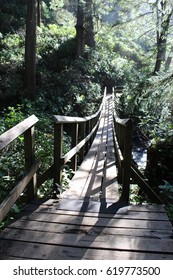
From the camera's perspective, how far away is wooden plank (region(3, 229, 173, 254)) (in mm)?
2672

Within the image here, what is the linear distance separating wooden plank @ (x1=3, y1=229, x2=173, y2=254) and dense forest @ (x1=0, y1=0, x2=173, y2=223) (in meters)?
0.99

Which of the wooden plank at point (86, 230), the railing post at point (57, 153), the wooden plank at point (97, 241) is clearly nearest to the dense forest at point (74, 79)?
the railing post at point (57, 153)

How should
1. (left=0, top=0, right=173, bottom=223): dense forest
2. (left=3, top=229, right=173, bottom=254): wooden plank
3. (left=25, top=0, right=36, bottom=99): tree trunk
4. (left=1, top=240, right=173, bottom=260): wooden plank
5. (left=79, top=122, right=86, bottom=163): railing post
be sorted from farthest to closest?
1. (left=25, top=0, right=36, bottom=99): tree trunk
2. (left=0, top=0, right=173, bottom=223): dense forest
3. (left=79, top=122, right=86, bottom=163): railing post
4. (left=3, top=229, right=173, bottom=254): wooden plank
5. (left=1, top=240, right=173, bottom=260): wooden plank

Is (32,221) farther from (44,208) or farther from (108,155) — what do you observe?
(108,155)

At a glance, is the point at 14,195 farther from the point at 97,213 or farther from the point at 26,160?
the point at 97,213

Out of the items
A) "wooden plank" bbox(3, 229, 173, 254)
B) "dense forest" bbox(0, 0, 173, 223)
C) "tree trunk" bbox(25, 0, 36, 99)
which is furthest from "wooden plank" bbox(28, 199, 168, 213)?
"tree trunk" bbox(25, 0, 36, 99)

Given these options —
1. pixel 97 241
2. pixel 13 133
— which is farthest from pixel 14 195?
pixel 97 241

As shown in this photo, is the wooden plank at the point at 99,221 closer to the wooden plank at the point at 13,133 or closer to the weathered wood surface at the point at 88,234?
the weathered wood surface at the point at 88,234

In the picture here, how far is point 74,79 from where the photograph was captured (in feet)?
55.8

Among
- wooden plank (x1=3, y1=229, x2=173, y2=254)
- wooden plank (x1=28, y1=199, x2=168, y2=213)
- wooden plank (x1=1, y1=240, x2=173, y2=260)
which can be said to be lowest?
wooden plank (x1=1, y1=240, x2=173, y2=260)

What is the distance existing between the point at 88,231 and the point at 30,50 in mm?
12282

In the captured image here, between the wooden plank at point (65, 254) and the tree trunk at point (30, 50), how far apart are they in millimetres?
11779

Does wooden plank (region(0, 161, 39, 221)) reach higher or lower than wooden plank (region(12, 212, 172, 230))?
higher

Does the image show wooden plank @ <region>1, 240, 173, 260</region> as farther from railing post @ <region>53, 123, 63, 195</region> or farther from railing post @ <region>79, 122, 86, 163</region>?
railing post @ <region>79, 122, 86, 163</region>
